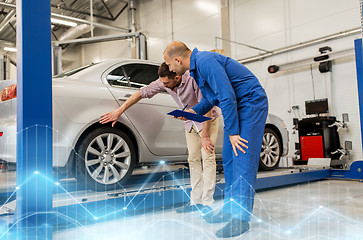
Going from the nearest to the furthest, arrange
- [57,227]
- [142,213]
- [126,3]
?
[57,227]
[142,213]
[126,3]

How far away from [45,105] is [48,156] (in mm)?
305

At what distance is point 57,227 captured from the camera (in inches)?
98.2

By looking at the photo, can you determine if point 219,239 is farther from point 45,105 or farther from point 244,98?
point 45,105

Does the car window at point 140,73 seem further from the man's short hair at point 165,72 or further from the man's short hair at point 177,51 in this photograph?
the man's short hair at point 177,51

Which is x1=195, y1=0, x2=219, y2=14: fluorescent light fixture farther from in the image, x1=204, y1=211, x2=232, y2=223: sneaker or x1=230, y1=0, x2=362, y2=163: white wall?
x1=204, y1=211, x2=232, y2=223: sneaker

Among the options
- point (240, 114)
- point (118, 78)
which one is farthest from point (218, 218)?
point (118, 78)

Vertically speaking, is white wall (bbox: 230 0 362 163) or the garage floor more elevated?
white wall (bbox: 230 0 362 163)

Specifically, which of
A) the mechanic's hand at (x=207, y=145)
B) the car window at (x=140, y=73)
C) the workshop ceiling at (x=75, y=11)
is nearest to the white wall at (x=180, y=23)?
the workshop ceiling at (x=75, y=11)

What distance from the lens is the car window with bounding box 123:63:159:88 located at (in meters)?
3.37

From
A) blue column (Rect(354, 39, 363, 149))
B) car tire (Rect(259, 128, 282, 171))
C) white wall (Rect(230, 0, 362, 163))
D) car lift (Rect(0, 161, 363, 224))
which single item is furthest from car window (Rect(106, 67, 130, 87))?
white wall (Rect(230, 0, 362, 163))

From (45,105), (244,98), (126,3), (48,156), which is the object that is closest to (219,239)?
(244,98)

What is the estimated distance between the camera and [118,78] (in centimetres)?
326

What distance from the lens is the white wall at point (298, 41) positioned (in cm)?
690

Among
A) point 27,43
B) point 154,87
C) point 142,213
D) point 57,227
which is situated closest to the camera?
point 27,43
